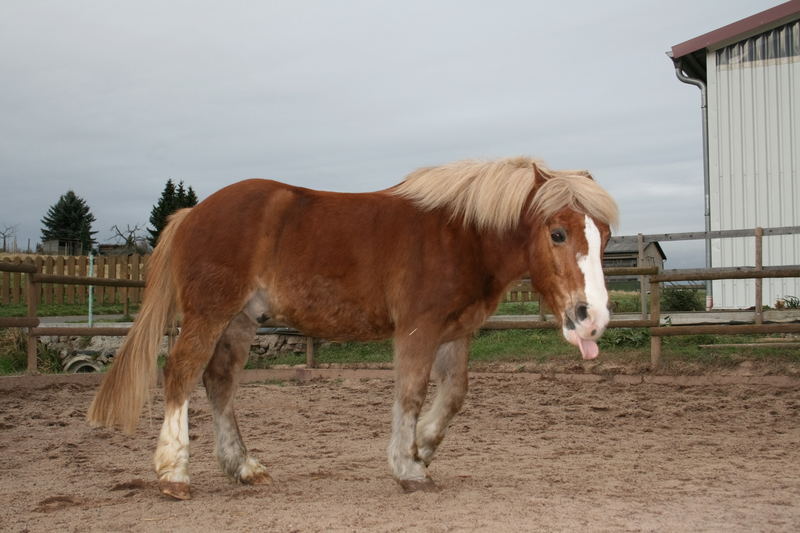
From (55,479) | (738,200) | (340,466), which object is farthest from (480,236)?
(738,200)

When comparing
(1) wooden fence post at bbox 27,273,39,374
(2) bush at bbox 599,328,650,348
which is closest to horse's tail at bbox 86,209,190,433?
(1) wooden fence post at bbox 27,273,39,374

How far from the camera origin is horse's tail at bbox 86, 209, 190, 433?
4453 millimetres

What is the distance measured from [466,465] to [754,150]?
33.5ft

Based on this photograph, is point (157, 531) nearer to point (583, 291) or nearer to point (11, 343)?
point (583, 291)

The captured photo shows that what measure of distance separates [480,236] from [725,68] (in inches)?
426

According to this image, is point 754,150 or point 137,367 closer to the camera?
point 137,367

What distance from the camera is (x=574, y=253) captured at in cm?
373

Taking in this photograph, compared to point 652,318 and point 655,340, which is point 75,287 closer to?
point 652,318

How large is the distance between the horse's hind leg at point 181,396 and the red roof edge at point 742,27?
1162 cm

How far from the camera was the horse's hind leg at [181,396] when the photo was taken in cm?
403

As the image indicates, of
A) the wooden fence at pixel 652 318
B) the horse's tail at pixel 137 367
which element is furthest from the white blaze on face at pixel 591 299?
the wooden fence at pixel 652 318

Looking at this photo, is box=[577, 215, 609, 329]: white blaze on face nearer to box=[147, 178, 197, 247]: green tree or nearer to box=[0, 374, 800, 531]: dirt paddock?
box=[0, 374, 800, 531]: dirt paddock

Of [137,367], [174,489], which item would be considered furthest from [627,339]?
[174,489]

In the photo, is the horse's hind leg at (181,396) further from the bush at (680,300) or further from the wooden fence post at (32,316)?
the bush at (680,300)
